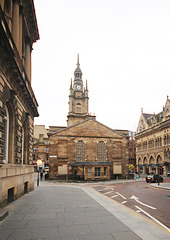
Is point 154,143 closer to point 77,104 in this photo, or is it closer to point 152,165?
point 152,165

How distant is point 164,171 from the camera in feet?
165

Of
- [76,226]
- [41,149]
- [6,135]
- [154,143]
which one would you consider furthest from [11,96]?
[41,149]

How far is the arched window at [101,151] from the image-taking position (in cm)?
4325

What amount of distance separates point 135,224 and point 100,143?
117 feet

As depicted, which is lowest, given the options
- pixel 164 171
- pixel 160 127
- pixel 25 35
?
pixel 164 171

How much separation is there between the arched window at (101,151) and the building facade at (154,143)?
39.0ft

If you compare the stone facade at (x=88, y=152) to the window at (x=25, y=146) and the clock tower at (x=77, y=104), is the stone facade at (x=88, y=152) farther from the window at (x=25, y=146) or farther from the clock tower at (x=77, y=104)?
the clock tower at (x=77, y=104)

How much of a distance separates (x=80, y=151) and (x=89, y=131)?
4.32 meters

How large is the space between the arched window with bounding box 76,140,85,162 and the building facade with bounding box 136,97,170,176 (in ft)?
53.1

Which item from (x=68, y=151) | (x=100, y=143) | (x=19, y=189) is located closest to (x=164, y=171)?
(x=100, y=143)

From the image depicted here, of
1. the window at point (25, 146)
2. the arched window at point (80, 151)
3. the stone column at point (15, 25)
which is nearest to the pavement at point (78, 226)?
the window at point (25, 146)

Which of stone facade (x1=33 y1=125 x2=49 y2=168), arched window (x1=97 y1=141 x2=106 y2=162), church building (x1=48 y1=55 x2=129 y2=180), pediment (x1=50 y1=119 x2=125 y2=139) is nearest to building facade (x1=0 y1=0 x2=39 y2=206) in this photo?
church building (x1=48 y1=55 x2=129 y2=180)

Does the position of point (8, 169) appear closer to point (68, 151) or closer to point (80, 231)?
point (80, 231)

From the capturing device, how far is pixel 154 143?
186 ft
